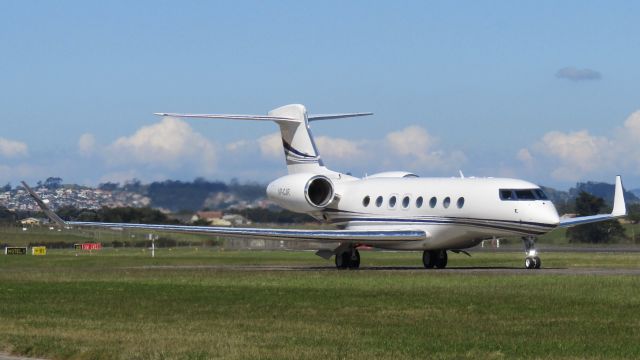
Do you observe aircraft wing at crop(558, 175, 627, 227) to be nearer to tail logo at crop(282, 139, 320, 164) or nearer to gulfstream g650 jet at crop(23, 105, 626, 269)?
gulfstream g650 jet at crop(23, 105, 626, 269)

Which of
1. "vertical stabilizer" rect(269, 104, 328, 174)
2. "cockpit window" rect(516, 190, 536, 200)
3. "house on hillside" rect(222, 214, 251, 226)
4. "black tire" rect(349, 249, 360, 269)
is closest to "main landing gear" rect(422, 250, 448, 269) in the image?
"black tire" rect(349, 249, 360, 269)

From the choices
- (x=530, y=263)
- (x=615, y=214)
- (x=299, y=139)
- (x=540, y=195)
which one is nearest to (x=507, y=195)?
(x=540, y=195)

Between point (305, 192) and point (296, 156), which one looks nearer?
point (305, 192)

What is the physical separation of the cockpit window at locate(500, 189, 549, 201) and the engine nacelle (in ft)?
25.0

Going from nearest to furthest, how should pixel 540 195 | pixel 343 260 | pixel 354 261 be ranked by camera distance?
pixel 540 195 → pixel 354 261 → pixel 343 260

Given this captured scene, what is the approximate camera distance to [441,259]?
44.1 m

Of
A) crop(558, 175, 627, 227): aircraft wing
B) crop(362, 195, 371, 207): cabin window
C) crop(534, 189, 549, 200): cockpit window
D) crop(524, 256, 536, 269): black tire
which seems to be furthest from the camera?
crop(362, 195, 371, 207): cabin window

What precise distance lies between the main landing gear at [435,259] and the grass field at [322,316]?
685 centimetres

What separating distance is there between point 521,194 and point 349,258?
22.5ft

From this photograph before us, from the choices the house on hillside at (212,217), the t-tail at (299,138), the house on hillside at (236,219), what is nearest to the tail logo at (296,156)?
the t-tail at (299,138)

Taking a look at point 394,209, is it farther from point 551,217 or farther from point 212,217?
point 212,217

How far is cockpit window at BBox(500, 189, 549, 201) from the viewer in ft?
132

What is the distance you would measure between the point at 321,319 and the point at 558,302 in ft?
18.2

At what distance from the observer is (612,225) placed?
97000mm
